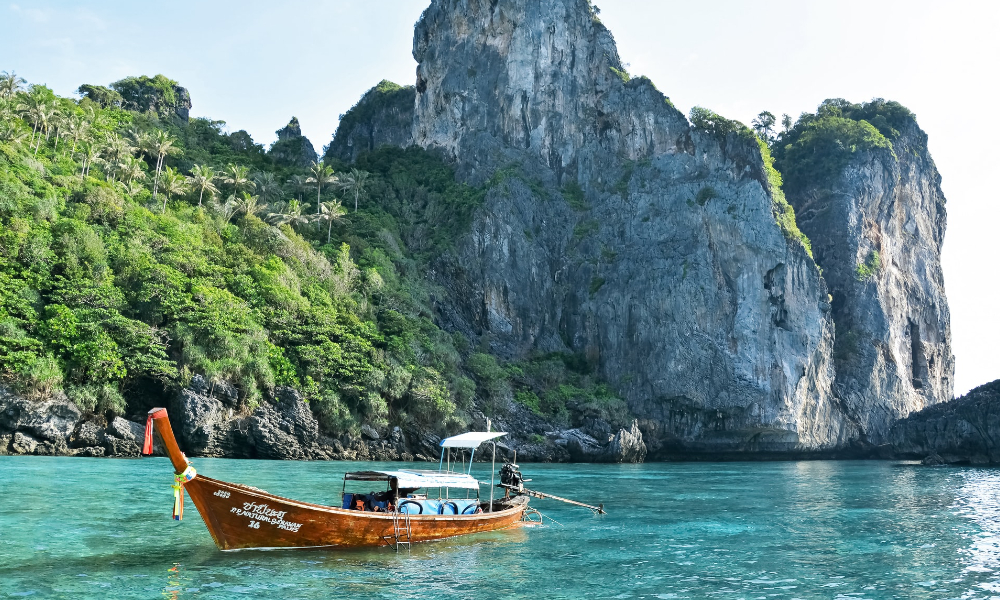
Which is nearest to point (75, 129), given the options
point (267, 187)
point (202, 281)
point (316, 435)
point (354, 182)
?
point (267, 187)

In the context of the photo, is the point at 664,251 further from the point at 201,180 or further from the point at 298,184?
the point at 201,180

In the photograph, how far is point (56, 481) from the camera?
26453mm

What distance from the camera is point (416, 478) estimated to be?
61.2 feet

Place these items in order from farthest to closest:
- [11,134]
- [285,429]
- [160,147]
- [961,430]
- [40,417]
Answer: [160,147], [961,430], [11,134], [285,429], [40,417]

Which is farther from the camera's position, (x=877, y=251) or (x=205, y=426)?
(x=877, y=251)

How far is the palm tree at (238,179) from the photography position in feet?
225

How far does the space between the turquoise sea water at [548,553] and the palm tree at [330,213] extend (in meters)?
40.8

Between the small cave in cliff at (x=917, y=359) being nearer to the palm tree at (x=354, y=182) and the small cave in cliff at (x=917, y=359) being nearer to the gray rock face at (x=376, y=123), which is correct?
the palm tree at (x=354, y=182)

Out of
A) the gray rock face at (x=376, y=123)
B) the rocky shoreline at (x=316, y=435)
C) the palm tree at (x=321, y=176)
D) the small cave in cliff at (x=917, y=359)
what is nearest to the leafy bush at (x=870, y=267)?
the small cave in cliff at (x=917, y=359)

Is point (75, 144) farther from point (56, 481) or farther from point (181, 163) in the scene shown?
point (56, 481)

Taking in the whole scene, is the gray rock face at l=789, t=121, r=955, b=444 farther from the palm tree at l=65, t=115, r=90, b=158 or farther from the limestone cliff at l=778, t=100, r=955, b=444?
the palm tree at l=65, t=115, r=90, b=158

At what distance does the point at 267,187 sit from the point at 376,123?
40.6 meters

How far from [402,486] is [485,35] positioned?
82.0 meters

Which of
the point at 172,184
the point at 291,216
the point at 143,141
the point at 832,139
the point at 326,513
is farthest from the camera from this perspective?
the point at 832,139
